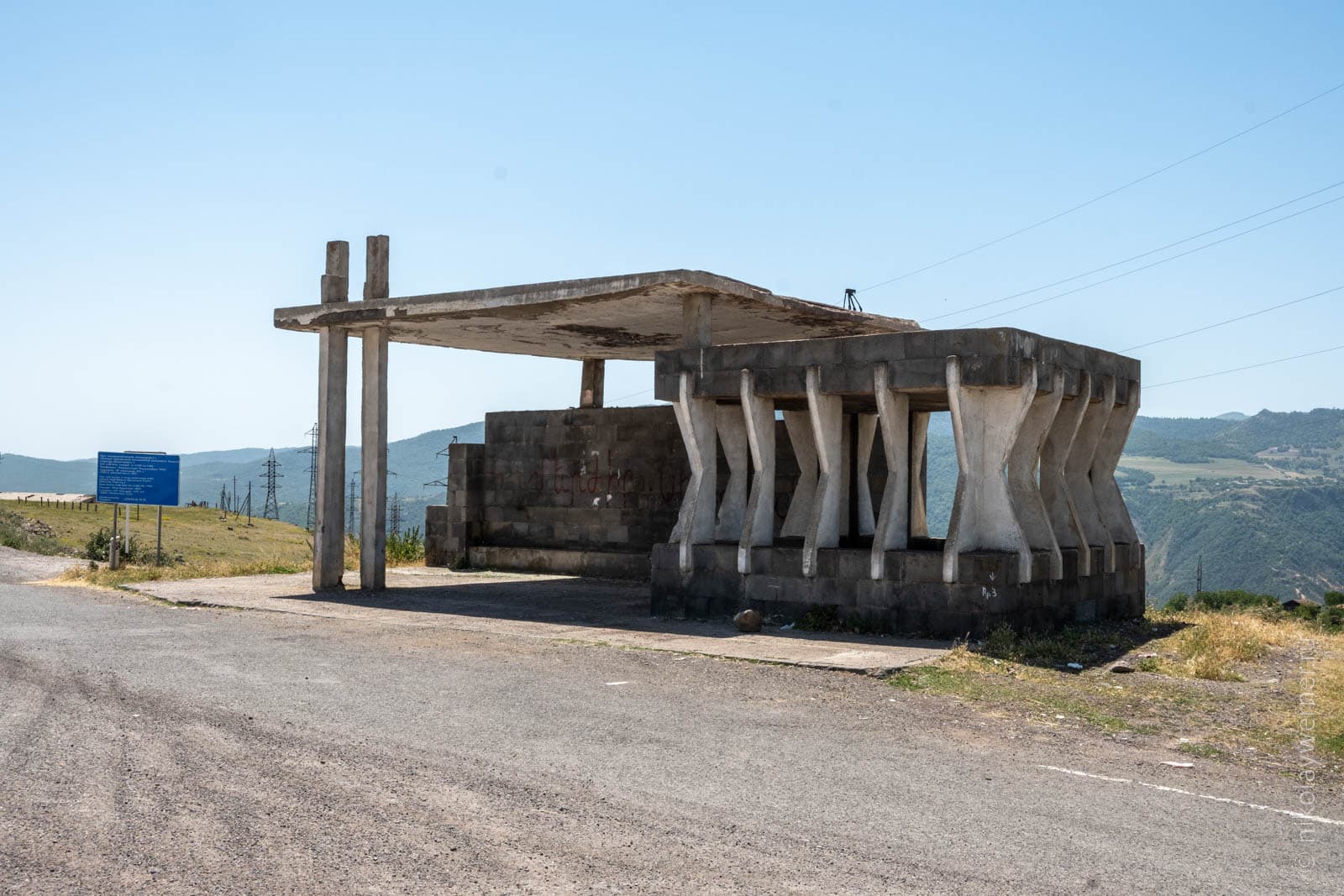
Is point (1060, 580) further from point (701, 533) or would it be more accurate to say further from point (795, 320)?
point (795, 320)

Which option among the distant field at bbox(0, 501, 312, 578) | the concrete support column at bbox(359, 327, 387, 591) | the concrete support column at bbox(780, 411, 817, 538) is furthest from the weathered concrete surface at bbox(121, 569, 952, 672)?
the distant field at bbox(0, 501, 312, 578)

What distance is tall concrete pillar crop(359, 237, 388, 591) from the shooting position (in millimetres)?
19703

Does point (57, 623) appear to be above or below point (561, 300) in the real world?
below

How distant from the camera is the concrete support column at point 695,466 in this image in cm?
1593

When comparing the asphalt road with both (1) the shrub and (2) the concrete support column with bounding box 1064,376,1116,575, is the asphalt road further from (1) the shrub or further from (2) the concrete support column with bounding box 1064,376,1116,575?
(1) the shrub

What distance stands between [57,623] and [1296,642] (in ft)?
53.0

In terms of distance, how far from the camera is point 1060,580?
589 inches

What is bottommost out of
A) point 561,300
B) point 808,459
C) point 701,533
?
point 701,533

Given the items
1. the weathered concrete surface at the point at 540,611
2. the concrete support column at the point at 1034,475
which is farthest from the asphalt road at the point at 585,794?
the concrete support column at the point at 1034,475

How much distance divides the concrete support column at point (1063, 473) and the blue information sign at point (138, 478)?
54.0 ft

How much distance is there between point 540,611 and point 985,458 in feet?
21.9

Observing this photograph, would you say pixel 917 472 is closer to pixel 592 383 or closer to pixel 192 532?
pixel 592 383

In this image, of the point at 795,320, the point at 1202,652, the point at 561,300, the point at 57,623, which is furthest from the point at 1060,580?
the point at 57,623

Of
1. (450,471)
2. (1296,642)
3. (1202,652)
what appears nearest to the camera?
(1202,652)
